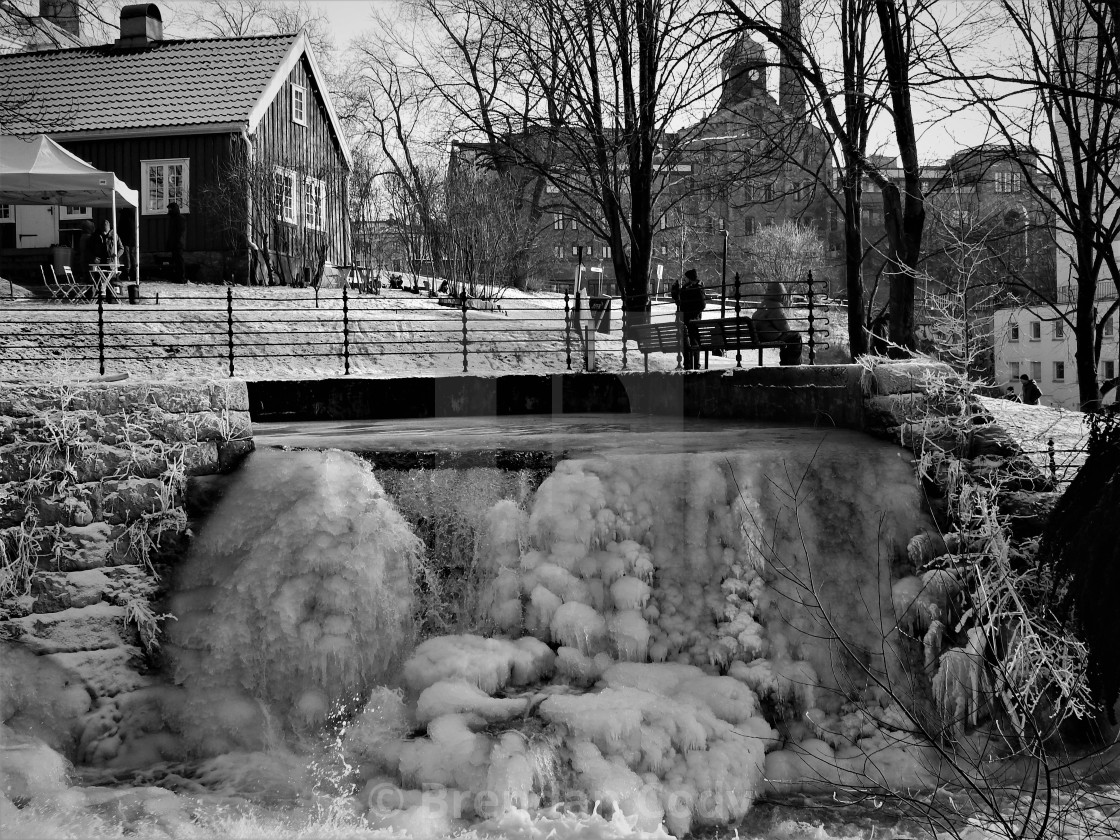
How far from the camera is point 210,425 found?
805 cm

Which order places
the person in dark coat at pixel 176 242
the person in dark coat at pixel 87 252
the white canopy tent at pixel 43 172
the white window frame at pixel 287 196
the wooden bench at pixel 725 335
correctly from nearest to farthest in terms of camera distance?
the wooden bench at pixel 725 335 < the white canopy tent at pixel 43 172 < the person in dark coat at pixel 87 252 < the person in dark coat at pixel 176 242 < the white window frame at pixel 287 196

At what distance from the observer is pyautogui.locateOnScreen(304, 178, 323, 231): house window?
2644 centimetres

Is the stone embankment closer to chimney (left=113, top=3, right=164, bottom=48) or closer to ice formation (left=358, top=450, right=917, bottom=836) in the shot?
ice formation (left=358, top=450, right=917, bottom=836)

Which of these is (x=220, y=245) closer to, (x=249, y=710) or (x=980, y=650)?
(x=249, y=710)

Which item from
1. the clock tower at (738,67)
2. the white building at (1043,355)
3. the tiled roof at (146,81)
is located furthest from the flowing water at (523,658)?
the white building at (1043,355)

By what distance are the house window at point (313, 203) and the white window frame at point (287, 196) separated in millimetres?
422

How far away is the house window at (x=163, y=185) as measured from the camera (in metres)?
24.1

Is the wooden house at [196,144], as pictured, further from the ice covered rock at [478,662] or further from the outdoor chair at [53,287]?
the ice covered rock at [478,662]

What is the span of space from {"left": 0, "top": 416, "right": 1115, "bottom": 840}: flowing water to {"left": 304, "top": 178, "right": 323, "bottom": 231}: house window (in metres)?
19.4

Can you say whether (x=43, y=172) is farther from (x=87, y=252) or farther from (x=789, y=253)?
(x=789, y=253)

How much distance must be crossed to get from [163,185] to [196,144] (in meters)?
1.29

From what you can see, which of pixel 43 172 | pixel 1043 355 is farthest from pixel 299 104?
pixel 1043 355

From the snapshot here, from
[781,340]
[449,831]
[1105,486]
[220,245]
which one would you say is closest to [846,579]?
[1105,486]

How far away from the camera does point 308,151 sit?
91.9 ft
